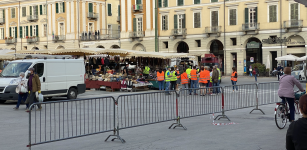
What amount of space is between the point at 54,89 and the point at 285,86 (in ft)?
38.7

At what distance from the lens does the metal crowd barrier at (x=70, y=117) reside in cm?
829

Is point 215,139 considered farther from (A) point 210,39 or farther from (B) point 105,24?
(B) point 105,24

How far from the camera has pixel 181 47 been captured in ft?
176

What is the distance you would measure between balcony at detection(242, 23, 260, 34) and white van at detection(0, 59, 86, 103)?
29.6m

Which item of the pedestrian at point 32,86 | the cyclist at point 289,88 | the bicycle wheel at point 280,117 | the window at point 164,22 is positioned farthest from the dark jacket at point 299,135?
the window at point 164,22

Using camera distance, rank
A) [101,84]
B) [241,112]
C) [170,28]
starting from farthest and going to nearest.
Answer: [170,28] < [101,84] < [241,112]

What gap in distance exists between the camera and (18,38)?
6694 centimetres

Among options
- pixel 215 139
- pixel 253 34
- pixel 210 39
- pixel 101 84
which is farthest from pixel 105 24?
pixel 215 139

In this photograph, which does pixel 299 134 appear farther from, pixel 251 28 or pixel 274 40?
pixel 251 28

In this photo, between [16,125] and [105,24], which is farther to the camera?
[105,24]

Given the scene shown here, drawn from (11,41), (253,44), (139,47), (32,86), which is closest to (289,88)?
(32,86)

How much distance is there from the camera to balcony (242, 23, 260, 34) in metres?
45.8

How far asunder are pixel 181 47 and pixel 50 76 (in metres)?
35.9

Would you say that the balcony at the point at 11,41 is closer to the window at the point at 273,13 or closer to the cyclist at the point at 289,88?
the window at the point at 273,13
